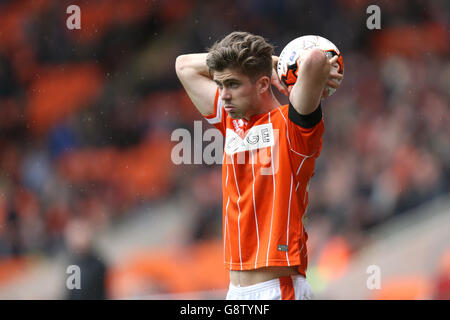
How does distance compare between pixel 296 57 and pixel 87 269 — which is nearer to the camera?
pixel 296 57

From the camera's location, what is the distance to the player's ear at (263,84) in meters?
3.41

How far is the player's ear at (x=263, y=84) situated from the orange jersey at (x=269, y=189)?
0.12m

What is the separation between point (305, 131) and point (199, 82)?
32.9 inches

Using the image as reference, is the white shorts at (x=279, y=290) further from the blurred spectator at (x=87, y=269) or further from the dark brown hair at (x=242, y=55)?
the blurred spectator at (x=87, y=269)

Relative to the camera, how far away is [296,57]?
3432 mm

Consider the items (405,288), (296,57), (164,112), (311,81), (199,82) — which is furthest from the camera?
(164,112)

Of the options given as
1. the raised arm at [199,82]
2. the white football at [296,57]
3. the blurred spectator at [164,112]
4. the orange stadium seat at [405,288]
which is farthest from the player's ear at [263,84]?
the blurred spectator at [164,112]

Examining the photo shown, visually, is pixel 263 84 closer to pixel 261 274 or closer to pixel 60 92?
pixel 261 274

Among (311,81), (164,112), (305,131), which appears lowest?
(305,131)

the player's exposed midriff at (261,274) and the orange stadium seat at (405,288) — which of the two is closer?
the player's exposed midriff at (261,274)

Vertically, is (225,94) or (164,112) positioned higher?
(164,112)

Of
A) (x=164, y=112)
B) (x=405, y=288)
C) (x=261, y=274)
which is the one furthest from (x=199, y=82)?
(x=164, y=112)

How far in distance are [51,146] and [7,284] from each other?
2.13 metres
